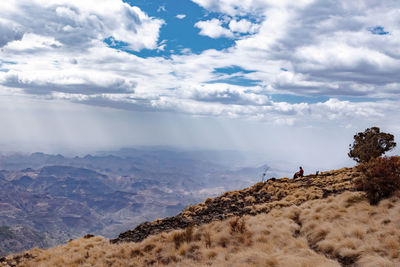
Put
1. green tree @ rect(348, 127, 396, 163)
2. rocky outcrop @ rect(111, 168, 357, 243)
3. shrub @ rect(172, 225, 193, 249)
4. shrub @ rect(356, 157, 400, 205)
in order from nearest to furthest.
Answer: shrub @ rect(172, 225, 193, 249) → shrub @ rect(356, 157, 400, 205) → rocky outcrop @ rect(111, 168, 357, 243) → green tree @ rect(348, 127, 396, 163)

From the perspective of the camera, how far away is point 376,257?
9.87m

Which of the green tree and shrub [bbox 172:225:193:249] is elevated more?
the green tree

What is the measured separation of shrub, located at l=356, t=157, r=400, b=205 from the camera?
17141 mm

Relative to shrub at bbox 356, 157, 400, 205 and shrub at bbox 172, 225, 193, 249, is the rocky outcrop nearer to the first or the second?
shrub at bbox 172, 225, 193, 249

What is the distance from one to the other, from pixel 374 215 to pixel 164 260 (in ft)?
38.1

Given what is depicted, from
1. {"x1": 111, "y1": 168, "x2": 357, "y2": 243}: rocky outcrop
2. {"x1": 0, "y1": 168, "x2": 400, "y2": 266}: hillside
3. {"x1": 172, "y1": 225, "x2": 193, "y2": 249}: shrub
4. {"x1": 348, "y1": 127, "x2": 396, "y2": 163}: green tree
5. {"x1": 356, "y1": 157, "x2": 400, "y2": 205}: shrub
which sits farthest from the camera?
{"x1": 348, "y1": 127, "x2": 396, "y2": 163}: green tree

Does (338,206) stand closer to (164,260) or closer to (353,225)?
(353,225)

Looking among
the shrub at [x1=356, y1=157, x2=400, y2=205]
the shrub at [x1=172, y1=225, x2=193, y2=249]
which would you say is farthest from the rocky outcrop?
the shrub at [x1=356, y1=157, x2=400, y2=205]

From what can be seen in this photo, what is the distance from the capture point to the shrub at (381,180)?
1714cm

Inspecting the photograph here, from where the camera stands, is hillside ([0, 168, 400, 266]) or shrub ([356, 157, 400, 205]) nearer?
hillside ([0, 168, 400, 266])

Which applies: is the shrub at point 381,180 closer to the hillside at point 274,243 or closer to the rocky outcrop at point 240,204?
the hillside at point 274,243

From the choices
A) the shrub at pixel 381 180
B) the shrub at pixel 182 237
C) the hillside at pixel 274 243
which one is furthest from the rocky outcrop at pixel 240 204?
the shrub at pixel 381 180

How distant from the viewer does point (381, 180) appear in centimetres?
1736

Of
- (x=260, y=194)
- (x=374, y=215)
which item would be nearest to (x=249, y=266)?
(x=374, y=215)
